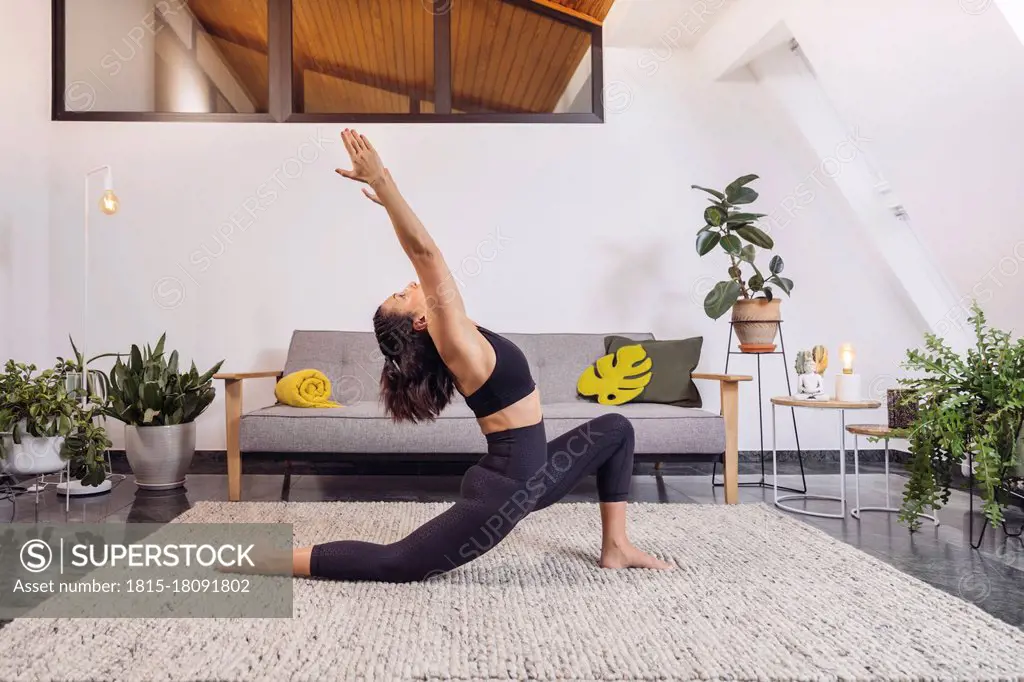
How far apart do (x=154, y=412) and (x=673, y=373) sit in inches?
98.7

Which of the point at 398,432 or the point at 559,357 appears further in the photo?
the point at 559,357

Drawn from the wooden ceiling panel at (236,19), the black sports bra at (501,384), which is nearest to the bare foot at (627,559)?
the black sports bra at (501,384)

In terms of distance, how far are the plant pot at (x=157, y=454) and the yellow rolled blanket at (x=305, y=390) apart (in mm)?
516

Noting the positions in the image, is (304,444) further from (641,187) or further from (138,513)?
(641,187)

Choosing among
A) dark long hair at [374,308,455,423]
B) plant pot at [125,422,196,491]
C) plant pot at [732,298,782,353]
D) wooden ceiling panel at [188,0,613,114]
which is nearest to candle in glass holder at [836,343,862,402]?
plant pot at [732,298,782,353]

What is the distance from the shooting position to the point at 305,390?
10.8 ft

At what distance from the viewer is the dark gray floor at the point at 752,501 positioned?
6.77 ft

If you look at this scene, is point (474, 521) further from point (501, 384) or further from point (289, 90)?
point (289, 90)

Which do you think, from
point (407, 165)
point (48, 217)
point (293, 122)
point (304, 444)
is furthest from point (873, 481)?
point (48, 217)

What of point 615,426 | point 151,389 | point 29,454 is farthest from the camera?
point 151,389

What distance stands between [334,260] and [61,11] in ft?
7.42

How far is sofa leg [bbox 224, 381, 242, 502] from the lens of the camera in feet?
9.83

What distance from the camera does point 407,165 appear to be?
4.20m

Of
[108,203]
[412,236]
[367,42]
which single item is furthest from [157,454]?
[367,42]
